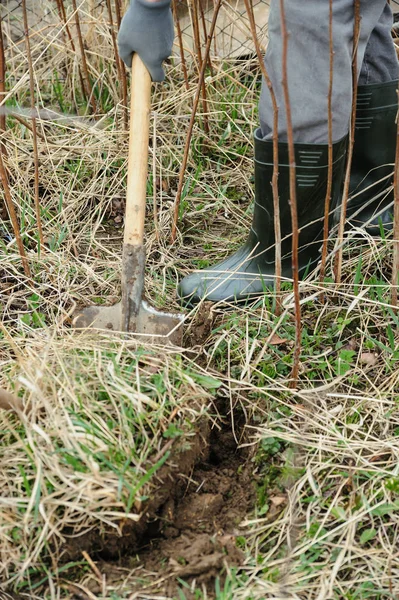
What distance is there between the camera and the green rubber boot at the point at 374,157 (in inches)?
93.4

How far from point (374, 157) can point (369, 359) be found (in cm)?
79

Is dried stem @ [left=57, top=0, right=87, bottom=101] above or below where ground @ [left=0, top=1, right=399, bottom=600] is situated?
above

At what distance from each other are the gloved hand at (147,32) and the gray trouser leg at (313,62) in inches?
12.4

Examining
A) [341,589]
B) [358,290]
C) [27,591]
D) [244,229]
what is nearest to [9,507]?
[27,591]

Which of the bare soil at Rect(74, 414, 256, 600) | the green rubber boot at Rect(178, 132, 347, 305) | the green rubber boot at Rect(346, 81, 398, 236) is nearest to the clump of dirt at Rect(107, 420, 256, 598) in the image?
the bare soil at Rect(74, 414, 256, 600)

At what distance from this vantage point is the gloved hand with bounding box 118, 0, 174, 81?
6.68 feet

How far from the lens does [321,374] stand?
207 centimetres

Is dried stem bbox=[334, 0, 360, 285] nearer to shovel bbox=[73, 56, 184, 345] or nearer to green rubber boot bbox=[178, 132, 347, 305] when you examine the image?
green rubber boot bbox=[178, 132, 347, 305]

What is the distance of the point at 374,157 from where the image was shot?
98.0 inches

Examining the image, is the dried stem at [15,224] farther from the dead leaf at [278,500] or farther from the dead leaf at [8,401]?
the dead leaf at [278,500]

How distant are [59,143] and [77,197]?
0.33 m

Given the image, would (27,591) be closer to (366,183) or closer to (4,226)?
(4,226)

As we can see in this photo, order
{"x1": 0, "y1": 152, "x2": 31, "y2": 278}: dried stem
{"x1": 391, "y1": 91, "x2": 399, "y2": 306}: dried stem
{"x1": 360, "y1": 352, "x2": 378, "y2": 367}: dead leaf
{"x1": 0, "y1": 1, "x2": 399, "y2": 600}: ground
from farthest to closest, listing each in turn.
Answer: {"x1": 0, "y1": 152, "x2": 31, "y2": 278}: dried stem
{"x1": 360, "y1": 352, "x2": 378, "y2": 367}: dead leaf
{"x1": 391, "y1": 91, "x2": 399, "y2": 306}: dried stem
{"x1": 0, "y1": 1, "x2": 399, "y2": 600}: ground

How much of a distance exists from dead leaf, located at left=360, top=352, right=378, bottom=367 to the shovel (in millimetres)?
532
